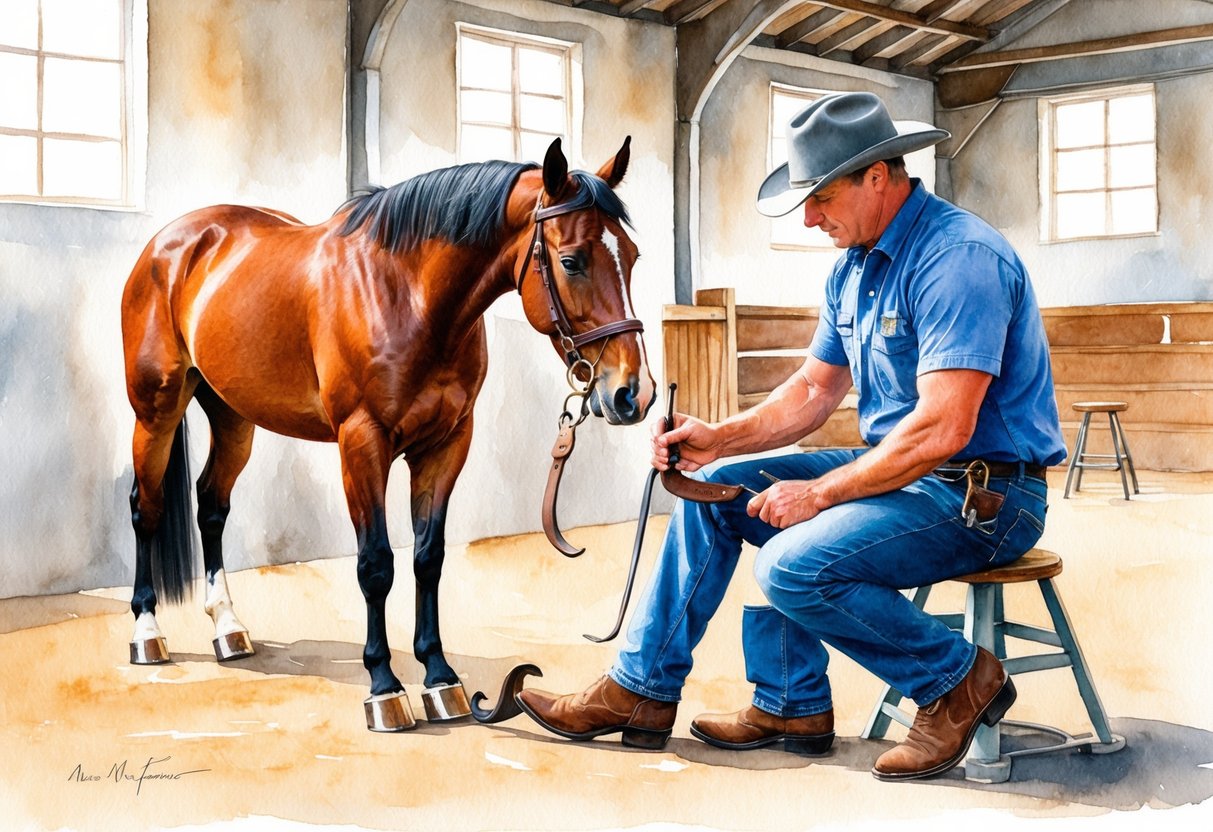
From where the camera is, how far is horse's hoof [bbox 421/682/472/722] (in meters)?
2.59

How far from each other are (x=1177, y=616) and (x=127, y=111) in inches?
140

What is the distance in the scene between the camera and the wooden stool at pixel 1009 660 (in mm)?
2080

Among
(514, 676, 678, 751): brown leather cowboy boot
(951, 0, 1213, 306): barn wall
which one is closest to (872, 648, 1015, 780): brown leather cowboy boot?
(514, 676, 678, 751): brown leather cowboy boot

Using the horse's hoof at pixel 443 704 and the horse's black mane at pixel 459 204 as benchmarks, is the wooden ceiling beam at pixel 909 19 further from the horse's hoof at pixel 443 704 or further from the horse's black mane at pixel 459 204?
the horse's hoof at pixel 443 704

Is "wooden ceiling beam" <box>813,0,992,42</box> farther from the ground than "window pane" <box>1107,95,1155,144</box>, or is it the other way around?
"wooden ceiling beam" <box>813,0,992,42</box>

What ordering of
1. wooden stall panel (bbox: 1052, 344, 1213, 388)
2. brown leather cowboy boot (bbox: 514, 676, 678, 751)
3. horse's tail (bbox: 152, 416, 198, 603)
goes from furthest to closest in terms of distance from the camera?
wooden stall panel (bbox: 1052, 344, 1213, 388)
horse's tail (bbox: 152, 416, 198, 603)
brown leather cowboy boot (bbox: 514, 676, 678, 751)

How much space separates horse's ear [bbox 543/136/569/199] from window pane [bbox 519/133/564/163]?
1.40 m

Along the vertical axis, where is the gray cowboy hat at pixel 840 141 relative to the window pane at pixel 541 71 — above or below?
below

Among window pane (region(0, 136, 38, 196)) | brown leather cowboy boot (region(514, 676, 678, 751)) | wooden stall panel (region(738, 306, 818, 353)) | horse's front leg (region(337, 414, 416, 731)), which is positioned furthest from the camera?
wooden stall panel (region(738, 306, 818, 353))

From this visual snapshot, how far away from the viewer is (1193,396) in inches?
262

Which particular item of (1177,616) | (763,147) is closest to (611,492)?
(763,147)

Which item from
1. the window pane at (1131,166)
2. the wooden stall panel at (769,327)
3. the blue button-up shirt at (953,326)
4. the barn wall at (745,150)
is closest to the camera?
the blue button-up shirt at (953,326)

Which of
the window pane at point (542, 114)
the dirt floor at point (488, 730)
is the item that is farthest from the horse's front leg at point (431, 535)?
the window pane at point (542, 114)
